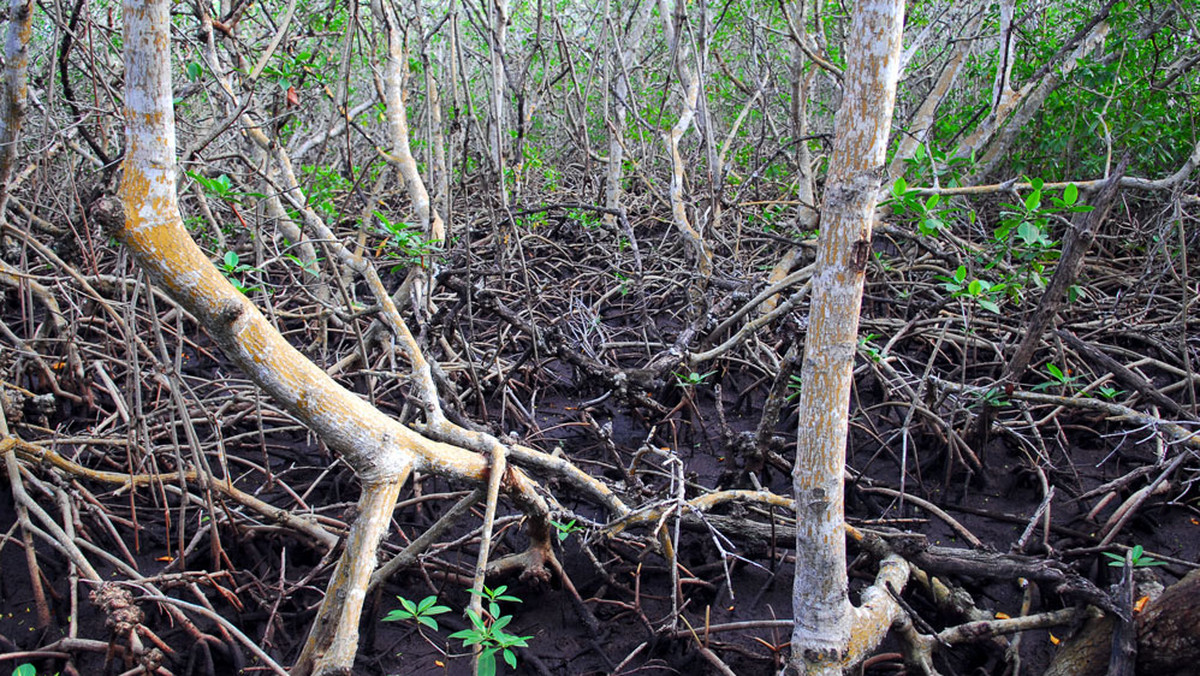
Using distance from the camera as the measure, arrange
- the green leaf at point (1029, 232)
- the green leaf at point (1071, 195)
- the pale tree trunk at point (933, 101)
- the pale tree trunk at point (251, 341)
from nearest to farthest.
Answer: the pale tree trunk at point (251, 341), the green leaf at point (1071, 195), the green leaf at point (1029, 232), the pale tree trunk at point (933, 101)

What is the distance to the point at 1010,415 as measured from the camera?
3086 mm

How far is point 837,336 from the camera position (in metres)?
1.37

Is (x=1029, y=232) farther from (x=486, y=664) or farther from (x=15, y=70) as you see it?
(x=15, y=70)

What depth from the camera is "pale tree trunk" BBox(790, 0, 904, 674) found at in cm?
123

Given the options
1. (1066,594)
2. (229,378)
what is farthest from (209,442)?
(1066,594)

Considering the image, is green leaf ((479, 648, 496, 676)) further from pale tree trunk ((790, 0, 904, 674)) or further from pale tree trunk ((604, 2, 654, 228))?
pale tree trunk ((604, 2, 654, 228))

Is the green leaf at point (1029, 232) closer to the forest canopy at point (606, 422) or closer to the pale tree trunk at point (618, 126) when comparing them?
the forest canopy at point (606, 422)

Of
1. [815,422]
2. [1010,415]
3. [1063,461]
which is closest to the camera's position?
[815,422]

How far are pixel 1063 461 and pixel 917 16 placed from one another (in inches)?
Answer: 121

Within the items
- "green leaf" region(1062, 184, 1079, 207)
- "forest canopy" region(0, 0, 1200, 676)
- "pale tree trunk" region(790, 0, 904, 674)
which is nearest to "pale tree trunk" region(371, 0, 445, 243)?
"forest canopy" region(0, 0, 1200, 676)

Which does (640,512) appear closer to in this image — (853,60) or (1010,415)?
(853,60)

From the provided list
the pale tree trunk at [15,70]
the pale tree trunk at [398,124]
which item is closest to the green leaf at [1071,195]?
the pale tree trunk at [398,124]

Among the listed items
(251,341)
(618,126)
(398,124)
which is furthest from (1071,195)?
(618,126)

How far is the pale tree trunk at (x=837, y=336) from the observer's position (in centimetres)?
123
